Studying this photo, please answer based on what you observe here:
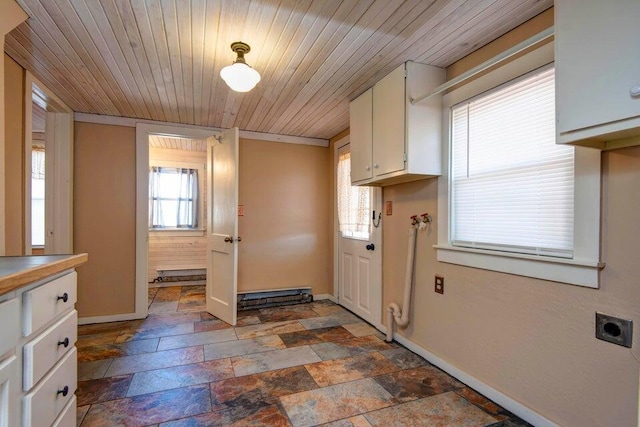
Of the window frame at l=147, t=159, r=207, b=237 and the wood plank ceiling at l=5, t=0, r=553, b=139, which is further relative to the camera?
the window frame at l=147, t=159, r=207, b=237

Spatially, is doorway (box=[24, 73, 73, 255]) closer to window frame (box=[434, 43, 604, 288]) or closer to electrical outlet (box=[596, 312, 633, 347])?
window frame (box=[434, 43, 604, 288])

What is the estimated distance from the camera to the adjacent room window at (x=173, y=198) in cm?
529

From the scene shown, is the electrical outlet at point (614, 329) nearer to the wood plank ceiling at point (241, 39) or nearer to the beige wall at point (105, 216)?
the wood plank ceiling at point (241, 39)

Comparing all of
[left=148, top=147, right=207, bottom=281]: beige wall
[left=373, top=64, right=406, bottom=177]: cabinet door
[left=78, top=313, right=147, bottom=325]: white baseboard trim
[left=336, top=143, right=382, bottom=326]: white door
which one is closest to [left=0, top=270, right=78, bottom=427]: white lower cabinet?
[left=373, top=64, right=406, bottom=177]: cabinet door

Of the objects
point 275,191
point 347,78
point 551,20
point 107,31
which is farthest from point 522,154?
point 275,191

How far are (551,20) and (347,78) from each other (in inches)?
51.9

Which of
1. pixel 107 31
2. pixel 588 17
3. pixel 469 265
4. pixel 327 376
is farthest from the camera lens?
pixel 327 376

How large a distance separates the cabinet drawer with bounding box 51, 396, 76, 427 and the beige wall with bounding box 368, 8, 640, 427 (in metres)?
2.25

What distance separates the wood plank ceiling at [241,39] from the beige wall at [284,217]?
1240 mm

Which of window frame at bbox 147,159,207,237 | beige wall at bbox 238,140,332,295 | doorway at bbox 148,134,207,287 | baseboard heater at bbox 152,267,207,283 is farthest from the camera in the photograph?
window frame at bbox 147,159,207,237

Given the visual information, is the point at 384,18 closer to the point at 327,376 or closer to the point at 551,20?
the point at 551,20

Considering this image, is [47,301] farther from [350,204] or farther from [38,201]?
[38,201]

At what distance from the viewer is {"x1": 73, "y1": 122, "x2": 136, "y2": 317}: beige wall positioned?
3.35 meters

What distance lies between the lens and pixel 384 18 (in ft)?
5.66
